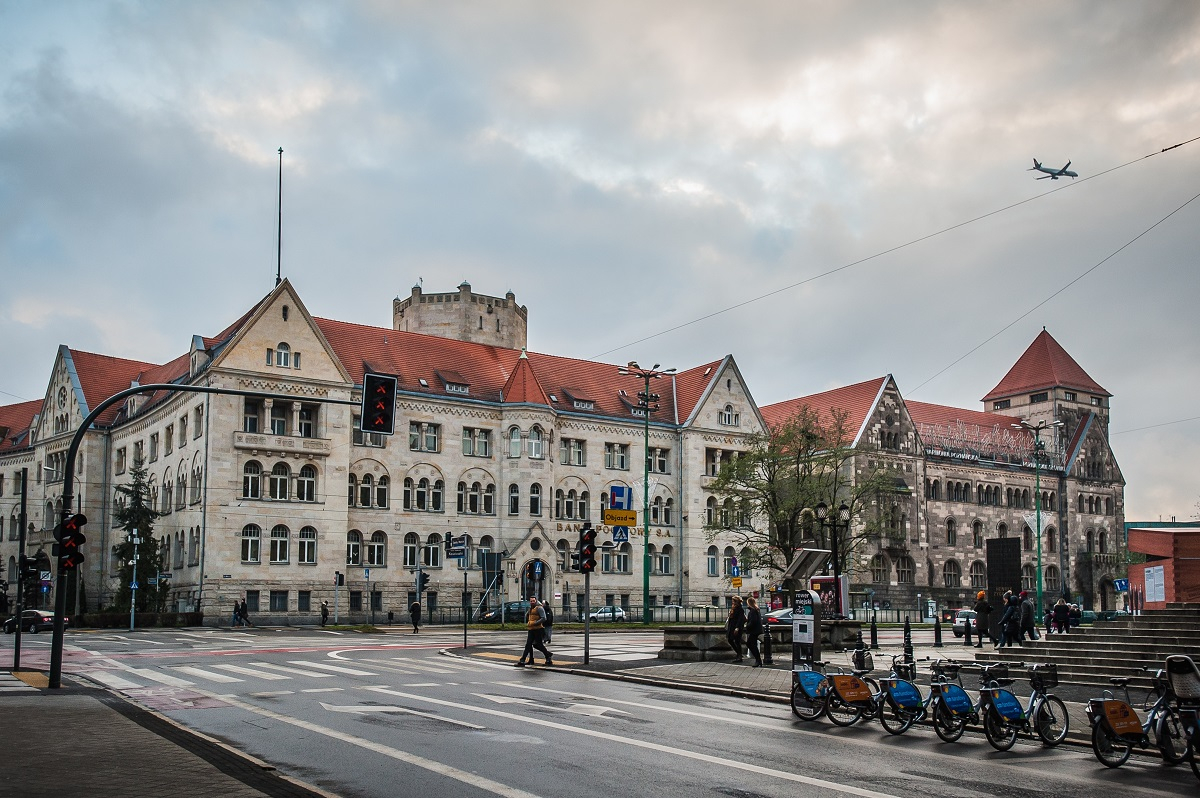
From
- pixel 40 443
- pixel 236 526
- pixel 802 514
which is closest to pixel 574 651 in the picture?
pixel 236 526

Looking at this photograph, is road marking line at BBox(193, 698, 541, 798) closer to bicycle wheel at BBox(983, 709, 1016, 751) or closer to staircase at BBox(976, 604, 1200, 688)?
bicycle wheel at BBox(983, 709, 1016, 751)

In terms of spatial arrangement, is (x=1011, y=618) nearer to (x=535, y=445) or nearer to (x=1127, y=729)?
(x=1127, y=729)

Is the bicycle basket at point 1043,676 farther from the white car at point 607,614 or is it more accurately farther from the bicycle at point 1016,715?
the white car at point 607,614

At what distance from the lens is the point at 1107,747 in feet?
45.6

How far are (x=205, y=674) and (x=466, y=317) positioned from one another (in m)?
64.0

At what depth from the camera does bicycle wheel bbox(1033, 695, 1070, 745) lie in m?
15.4

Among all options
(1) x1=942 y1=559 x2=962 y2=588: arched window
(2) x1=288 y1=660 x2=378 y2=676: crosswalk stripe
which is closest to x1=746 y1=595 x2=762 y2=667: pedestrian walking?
(2) x1=288 y1=660 x2=378 y2=676: crosswalk stripe

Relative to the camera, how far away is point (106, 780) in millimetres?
10750

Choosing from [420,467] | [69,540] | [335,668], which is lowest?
[335,668]

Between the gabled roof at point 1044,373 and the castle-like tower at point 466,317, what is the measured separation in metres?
51.6

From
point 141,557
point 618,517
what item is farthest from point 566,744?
point 141,557

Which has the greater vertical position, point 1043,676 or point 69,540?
point 69,540

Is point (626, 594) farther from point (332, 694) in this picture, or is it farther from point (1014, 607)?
point (332, 694)

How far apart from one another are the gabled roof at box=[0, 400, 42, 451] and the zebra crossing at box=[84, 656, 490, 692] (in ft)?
217
